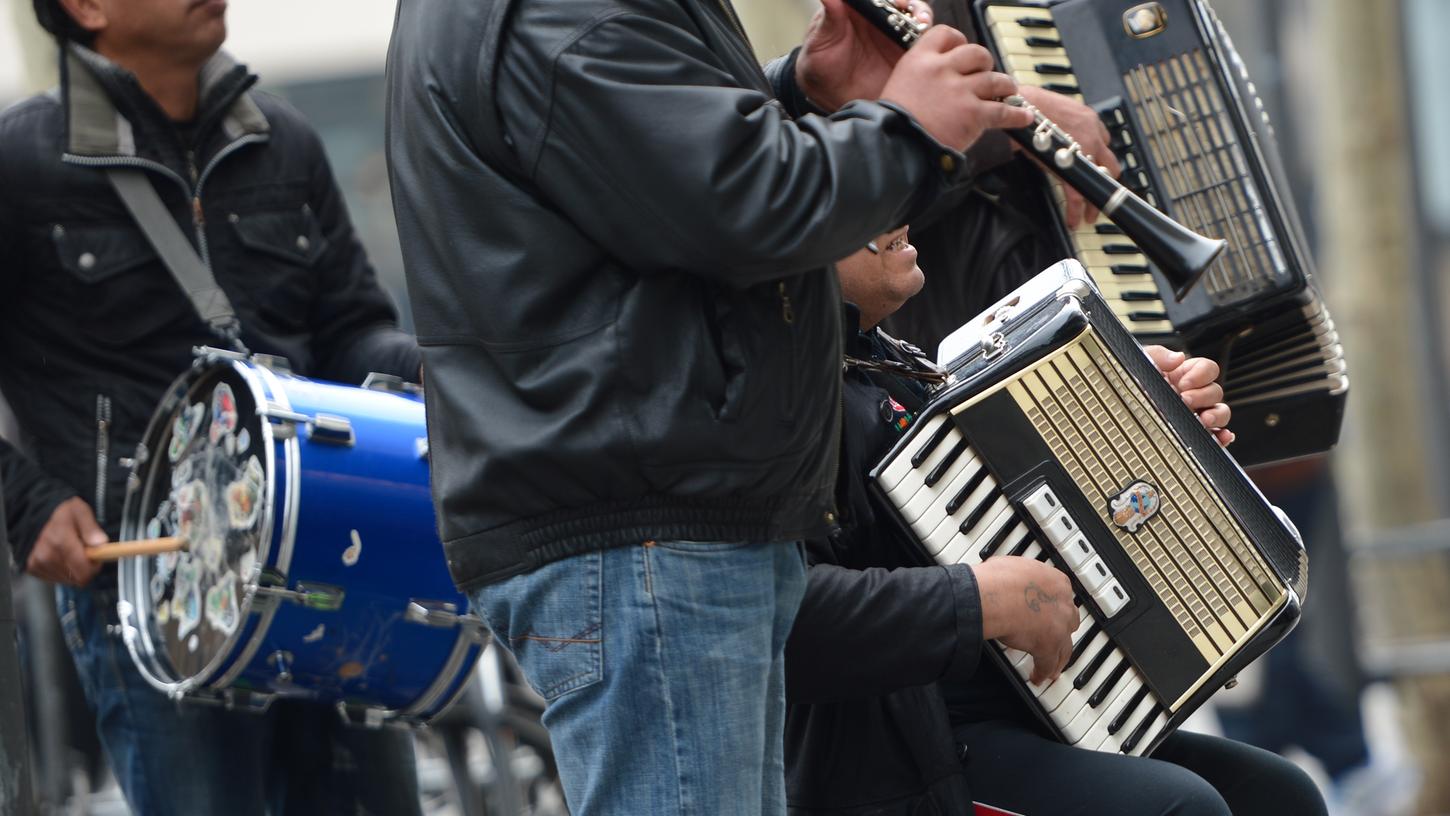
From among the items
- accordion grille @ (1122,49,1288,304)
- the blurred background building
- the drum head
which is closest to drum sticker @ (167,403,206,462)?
the drum head

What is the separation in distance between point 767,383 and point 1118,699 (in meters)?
0.95

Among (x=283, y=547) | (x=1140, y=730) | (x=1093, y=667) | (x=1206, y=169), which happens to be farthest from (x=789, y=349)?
(x=1206, y=169)

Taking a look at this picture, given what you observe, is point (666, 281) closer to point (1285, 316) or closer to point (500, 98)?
point (500, 98)

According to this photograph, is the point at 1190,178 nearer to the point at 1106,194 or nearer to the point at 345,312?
the point at 1106,194

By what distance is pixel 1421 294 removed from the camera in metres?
9.50

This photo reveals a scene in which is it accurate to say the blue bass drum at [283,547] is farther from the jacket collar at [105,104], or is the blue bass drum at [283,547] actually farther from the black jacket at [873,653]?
the black jacket at [873,653]

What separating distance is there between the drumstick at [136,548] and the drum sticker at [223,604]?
98 mm

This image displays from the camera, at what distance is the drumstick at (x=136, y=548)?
3.31 meters

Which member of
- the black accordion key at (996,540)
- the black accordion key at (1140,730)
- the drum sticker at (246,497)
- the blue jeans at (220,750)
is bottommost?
the blue jeans at (220,750)

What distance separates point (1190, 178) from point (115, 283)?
6.52 ft

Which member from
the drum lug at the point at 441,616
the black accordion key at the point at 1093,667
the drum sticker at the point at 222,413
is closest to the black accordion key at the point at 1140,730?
the black accordion key at the point at 1093,667

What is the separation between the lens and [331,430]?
10.8ft

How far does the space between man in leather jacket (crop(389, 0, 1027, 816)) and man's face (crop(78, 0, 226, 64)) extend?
4.59 feet

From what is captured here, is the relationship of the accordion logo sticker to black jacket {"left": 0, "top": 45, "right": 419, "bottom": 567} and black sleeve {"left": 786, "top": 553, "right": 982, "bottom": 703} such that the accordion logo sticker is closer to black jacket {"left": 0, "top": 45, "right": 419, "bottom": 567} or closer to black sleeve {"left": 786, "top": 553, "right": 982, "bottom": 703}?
black sleeve {"left": 786, "top": 553, "right": 982, "bottom": 703}
